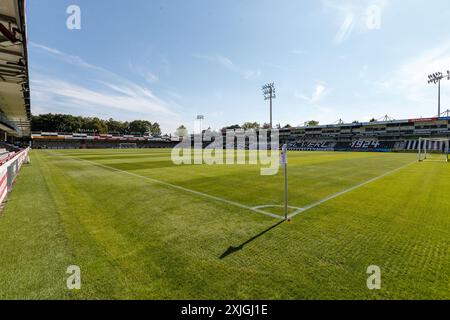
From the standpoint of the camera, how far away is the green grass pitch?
3.19m

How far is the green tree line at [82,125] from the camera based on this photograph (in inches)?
3994

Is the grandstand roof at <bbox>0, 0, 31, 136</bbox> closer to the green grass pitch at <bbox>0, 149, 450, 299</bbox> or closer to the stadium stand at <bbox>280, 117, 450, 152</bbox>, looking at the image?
the green grass pitch at <bbox>0, 149, 450, 299</bbox>

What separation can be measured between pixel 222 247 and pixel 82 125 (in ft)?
435

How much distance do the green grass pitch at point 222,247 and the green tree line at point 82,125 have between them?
120 m

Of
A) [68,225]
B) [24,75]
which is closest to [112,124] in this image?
[24,75]

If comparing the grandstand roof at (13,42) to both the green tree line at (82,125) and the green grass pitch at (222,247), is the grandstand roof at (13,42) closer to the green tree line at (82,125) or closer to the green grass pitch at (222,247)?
the green grass pitch at (222,247)

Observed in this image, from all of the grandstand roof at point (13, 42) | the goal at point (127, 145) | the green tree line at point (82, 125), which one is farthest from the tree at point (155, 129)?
the grandstand roof at point (13, 42)

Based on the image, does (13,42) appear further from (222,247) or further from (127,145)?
(127,145)

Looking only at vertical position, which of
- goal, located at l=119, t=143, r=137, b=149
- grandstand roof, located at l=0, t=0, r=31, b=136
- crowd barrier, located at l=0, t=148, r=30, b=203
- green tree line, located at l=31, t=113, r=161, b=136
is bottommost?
crowd barrier, located at l=0, t=148, r=30, b=203

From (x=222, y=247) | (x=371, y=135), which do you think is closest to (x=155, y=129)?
(x=371, y=135)

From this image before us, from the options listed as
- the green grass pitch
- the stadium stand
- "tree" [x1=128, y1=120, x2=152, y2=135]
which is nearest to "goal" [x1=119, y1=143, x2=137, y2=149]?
"tree" [x1=128, y1=120, x2=152, y2=135]

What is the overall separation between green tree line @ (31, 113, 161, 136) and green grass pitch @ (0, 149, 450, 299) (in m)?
120
